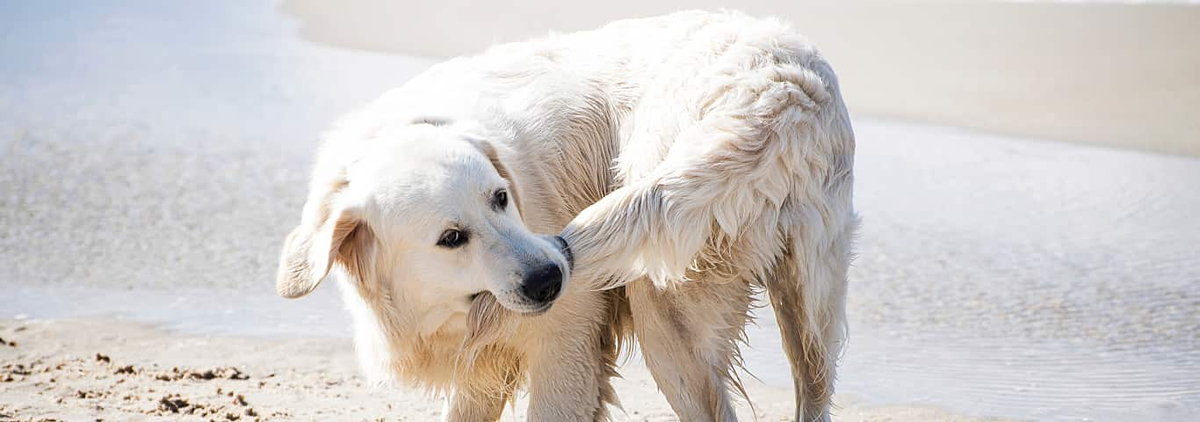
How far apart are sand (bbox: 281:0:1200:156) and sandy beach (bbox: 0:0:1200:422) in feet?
0.19

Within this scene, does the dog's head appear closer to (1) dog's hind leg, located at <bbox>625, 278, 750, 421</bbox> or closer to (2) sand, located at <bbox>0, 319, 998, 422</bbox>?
(1) dog's hind leg, located at <bbox>625, 278, 750, 421</bbox>

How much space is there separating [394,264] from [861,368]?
2.76 meters

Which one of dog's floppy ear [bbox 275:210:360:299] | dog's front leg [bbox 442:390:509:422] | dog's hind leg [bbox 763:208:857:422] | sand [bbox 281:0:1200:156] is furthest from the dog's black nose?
sand [bbox 281:0:1200:156]

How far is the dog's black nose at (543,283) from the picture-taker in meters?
3.40

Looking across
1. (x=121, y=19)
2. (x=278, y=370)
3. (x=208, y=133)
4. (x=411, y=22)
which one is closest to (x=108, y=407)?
(x=278, y=370)

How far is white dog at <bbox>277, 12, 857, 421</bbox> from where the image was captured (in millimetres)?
3484

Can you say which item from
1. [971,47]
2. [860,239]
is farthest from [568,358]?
[971,47]

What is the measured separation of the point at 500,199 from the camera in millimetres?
3582

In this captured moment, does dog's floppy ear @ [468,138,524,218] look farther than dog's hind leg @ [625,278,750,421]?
No

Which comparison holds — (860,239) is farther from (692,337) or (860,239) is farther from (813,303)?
(692,337)

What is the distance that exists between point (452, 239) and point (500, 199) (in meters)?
0.19

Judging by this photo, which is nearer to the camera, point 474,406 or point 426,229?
point 426,229

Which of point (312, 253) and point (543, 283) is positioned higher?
point (543, 283)

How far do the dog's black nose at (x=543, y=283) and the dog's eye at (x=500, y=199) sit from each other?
0.90 ft
